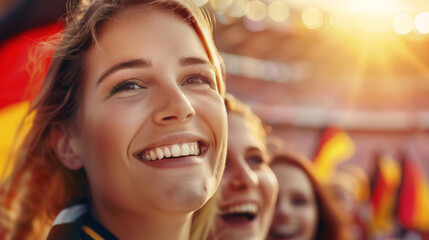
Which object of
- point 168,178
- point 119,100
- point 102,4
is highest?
point 102,4

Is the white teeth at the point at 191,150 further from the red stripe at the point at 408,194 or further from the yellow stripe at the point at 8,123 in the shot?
the red stripe at the point at 408,194

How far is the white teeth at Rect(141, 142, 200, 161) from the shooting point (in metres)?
0.79

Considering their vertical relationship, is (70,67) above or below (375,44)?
below

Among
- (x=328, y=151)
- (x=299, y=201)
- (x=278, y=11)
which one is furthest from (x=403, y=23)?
(x=299, y=201)

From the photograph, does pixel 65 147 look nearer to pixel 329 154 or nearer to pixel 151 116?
pixel 151 116

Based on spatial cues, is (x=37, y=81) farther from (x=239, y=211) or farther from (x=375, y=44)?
(x=375, y=44)

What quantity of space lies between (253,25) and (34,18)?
1027 cm

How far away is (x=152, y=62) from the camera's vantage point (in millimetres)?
814

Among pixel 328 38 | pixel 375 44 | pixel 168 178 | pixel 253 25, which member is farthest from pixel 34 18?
pixel 375 44

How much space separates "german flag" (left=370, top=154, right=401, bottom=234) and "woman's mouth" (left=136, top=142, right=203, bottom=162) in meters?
5.04

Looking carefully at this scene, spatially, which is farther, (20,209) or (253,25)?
(253,25)

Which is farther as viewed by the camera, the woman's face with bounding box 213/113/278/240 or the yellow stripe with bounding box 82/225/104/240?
the woman's face with bounding box 213/113/278/240

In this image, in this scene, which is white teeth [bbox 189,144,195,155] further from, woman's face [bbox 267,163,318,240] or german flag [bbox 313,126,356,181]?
german flag [bbox 313,126,356,181]

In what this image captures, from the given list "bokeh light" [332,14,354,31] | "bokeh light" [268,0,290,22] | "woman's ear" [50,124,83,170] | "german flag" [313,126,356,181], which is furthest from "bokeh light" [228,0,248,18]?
"woman's ear" [50,124,83,170]
